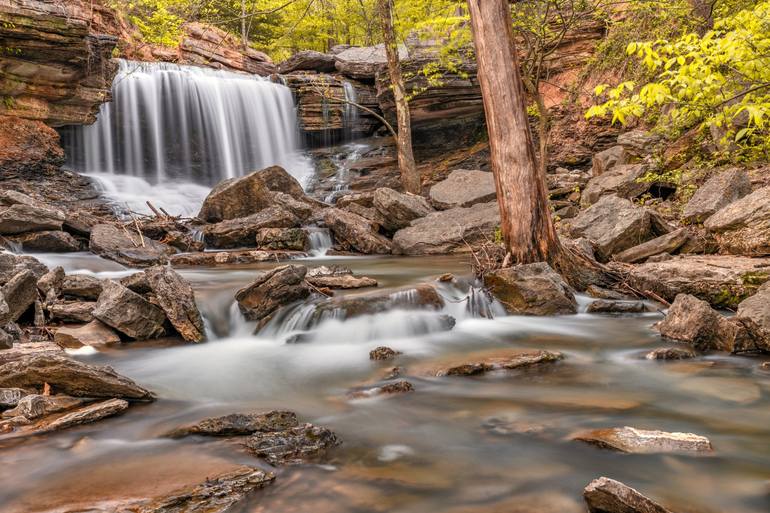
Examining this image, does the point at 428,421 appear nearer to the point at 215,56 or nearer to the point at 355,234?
the point at 355,234

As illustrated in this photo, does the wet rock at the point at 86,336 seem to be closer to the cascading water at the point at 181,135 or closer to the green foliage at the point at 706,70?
the green foliage at the point at 706,70

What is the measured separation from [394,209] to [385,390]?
8059 millimetres

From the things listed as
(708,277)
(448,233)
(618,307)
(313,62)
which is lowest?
(618,307)

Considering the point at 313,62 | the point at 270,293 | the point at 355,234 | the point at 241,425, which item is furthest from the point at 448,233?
the point at 313,62

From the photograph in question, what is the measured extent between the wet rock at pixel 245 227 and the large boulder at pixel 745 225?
8.14m

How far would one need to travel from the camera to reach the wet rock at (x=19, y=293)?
19.7ft

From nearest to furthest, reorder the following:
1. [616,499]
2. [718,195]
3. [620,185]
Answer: [616,499], [718,195], [620,185]

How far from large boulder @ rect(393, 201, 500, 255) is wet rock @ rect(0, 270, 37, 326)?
6953 mm

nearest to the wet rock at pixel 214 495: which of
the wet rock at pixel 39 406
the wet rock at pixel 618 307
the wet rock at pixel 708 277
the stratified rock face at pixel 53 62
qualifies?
the wet rock at pixel 39 406

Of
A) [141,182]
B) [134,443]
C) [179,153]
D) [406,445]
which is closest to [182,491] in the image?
[134,443]

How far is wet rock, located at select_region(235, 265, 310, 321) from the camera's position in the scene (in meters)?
6.93

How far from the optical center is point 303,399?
484cm

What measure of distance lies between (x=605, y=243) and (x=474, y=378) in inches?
181

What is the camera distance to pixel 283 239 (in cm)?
1180
